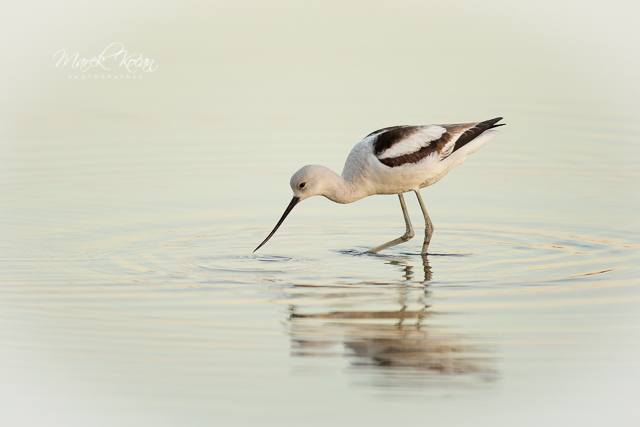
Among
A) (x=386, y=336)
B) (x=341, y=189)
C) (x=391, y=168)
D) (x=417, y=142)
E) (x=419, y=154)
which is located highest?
(x=417, y=142)

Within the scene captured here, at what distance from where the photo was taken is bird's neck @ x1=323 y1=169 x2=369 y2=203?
43.7 ft

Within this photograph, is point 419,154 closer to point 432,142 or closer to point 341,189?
point 432,142

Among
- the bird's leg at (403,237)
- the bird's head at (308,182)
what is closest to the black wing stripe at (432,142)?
the bird's head at (308,182)

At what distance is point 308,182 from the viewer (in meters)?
13.2

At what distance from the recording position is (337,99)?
19.1m

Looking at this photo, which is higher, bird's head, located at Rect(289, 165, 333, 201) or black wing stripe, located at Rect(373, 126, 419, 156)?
black wing stripe, located at Rect(373, 126, 419, 156)

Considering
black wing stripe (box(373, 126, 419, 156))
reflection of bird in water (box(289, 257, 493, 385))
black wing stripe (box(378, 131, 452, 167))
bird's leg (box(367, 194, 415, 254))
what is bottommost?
reflection of bird in water (box(289, 257, 493, 385))

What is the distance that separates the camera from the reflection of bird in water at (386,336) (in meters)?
9.46

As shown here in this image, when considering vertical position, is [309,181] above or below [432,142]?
below

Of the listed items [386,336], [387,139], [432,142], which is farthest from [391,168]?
[386,336]

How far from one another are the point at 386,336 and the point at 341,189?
3434 millimetres

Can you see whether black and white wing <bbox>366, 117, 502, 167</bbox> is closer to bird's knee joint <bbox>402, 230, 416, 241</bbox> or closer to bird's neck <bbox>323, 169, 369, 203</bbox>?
bird's neck <bbox>323, 169, 369, 203</bbox>

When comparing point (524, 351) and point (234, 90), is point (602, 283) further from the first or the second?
point (234, 90)

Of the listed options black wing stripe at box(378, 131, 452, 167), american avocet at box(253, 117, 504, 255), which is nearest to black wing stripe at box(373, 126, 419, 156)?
american avocet at box(253, 117, 504, 255)
